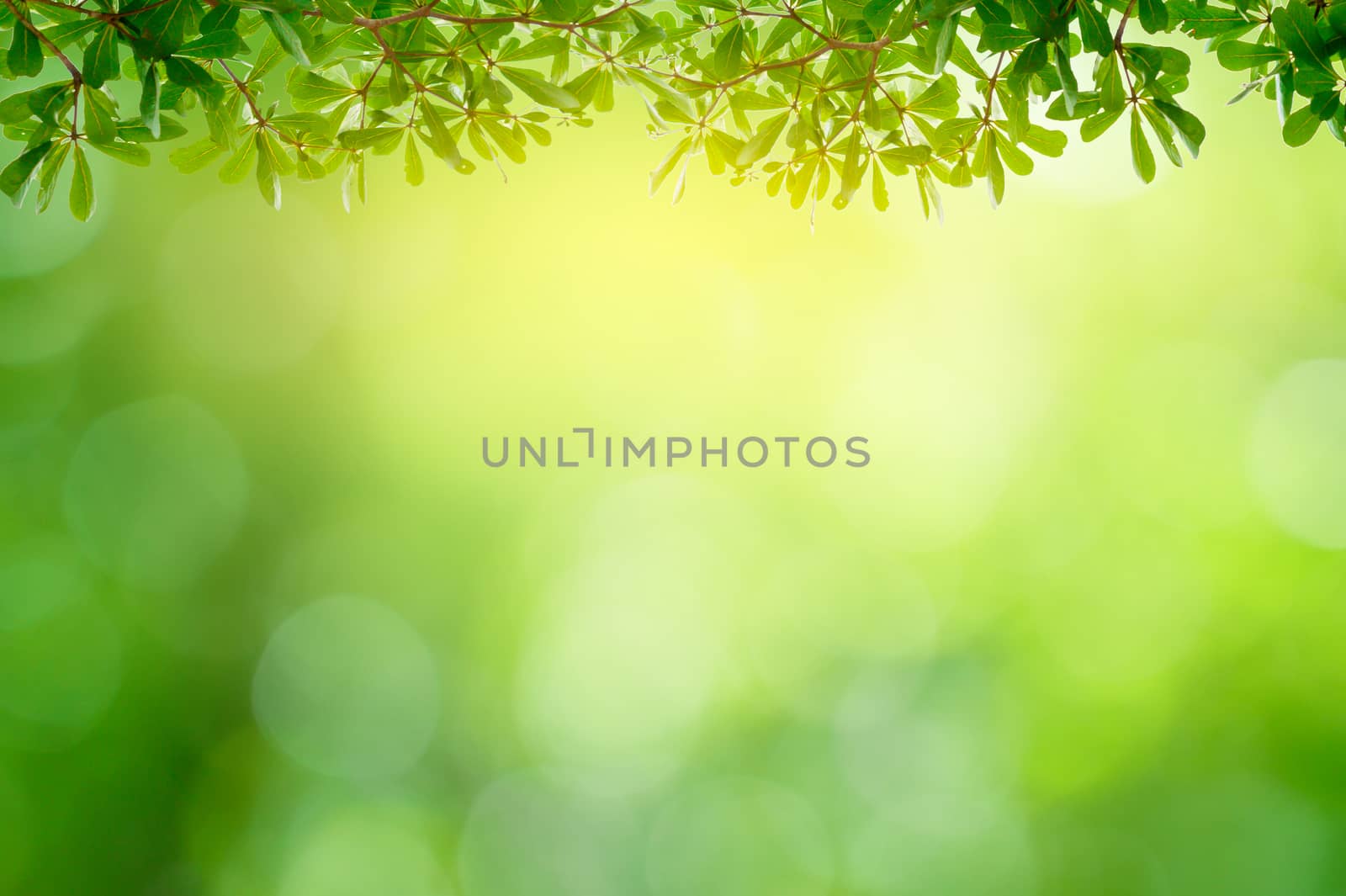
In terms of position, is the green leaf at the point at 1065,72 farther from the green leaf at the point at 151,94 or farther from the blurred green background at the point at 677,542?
the blurred green background at the point at 677,542

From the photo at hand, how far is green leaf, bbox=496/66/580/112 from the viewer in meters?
0.69

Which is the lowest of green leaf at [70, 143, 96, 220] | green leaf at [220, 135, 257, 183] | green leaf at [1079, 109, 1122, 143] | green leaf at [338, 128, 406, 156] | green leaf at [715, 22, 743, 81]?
green leaf at [70, 143, 96, 220]

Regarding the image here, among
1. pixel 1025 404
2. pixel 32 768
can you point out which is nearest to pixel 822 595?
pixel 1025 404

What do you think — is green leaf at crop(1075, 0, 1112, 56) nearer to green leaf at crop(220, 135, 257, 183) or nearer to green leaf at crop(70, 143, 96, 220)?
green leaf at crop(220, 135, 257, 183)

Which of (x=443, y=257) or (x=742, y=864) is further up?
(x=443, y=257)

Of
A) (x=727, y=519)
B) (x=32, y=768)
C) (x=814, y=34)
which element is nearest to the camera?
(x=814, y=34)

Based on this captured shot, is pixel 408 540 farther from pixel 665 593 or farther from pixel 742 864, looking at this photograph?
pixel 742 864

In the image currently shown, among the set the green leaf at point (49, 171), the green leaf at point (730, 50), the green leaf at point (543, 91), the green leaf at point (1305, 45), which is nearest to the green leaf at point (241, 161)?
the green leaf at point (49, 171)

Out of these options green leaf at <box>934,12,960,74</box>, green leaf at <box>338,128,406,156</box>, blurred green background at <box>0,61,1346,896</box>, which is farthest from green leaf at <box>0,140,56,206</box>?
blurred green background at <box>0,61,1346,896</box>

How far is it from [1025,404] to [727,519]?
35.6 inches

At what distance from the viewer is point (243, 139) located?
76 centimetres

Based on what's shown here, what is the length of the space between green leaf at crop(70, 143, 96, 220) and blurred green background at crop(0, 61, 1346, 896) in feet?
6.09

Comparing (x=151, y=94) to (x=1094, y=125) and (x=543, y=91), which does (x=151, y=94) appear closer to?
(x=543, y=91)

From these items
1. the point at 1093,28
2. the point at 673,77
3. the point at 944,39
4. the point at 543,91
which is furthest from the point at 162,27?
the point at 1093,28
